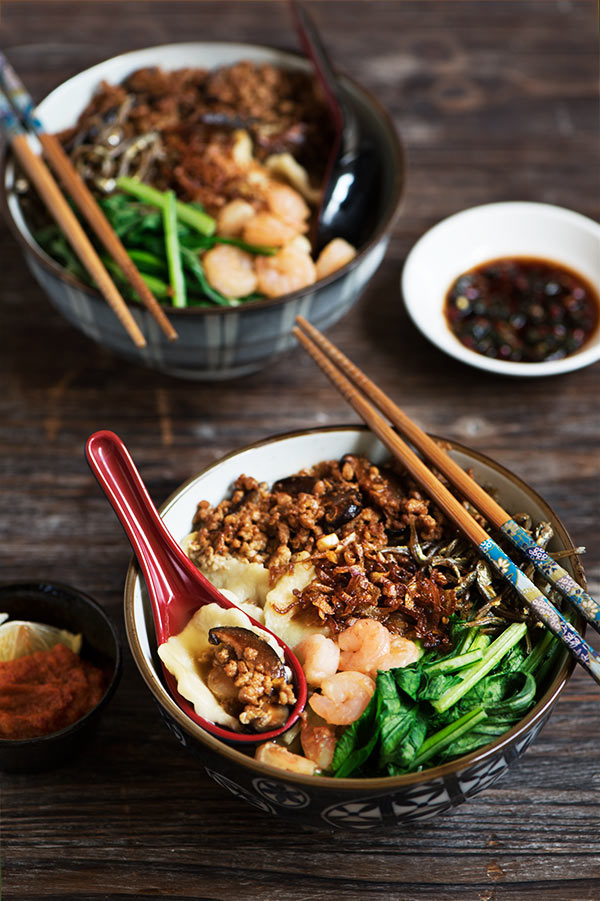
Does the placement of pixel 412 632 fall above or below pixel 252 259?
below

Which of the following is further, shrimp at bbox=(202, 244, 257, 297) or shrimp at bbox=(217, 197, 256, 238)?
shrimp at bbox=(217, 197, 256, 238)

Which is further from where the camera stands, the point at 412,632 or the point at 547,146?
the point at 547,146

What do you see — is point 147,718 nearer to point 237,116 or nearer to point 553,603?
point 553,603

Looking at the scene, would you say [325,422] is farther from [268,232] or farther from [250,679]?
[250,679]

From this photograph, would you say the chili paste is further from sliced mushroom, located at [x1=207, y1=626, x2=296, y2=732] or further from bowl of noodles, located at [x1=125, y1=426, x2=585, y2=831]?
sliced mushroom, located at [x1=207, y1=626, x2=296, y2=732]

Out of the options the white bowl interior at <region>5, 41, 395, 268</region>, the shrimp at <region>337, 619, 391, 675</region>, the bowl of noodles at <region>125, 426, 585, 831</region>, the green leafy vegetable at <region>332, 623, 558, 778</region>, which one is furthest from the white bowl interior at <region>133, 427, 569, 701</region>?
the white bowl interior at <region>5, 41, 395, 268</region>

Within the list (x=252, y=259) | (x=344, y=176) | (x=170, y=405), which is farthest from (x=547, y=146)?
(x=170, y=405)
